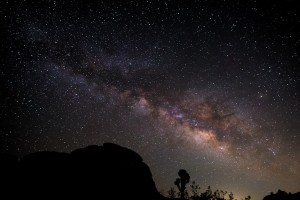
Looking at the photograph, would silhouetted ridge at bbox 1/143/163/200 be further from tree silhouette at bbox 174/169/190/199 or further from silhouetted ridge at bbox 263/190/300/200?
silhouetted ridge at bbox 263/190/300/200

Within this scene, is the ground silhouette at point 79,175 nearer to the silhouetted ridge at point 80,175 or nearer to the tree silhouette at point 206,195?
the silhouetted ridge at point 80,175

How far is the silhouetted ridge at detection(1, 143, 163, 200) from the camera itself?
17375 millimetres

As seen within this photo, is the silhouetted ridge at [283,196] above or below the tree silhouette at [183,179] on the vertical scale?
below

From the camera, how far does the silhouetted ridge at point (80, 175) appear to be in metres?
17.4

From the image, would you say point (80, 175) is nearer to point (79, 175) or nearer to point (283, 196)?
point (79, 175)

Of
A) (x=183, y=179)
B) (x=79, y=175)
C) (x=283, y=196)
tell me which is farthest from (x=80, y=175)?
(x=283, y=196)

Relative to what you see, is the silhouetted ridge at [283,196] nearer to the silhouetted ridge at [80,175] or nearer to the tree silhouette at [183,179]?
the tree silhouette at [183,179]

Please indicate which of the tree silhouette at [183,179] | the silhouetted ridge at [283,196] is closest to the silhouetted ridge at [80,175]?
the tree silhouette at [183,179]

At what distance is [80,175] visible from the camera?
19125 mm

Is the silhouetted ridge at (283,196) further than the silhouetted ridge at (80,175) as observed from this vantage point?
Yes

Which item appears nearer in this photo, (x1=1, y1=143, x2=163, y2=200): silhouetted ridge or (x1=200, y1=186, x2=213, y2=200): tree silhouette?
(x1=1, y1=143, x2=163, y2=200): silhouetted ridge

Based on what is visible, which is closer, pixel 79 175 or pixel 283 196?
pixel 79 175

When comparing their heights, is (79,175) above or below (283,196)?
above

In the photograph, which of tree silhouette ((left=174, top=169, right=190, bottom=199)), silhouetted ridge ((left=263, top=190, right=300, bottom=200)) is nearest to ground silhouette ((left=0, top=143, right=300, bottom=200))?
tree silhouette ((left=174, top=169, right=190, bottom=199))
